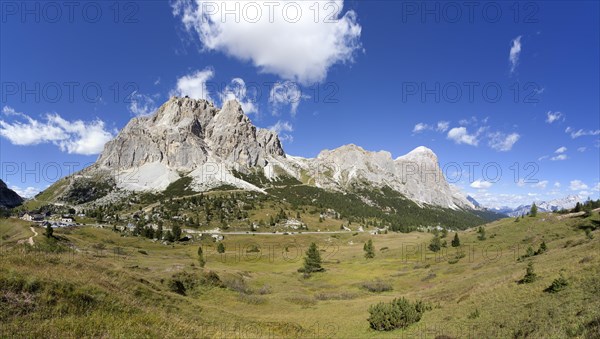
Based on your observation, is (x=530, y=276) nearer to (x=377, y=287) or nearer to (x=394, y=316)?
(x=394, y=316)

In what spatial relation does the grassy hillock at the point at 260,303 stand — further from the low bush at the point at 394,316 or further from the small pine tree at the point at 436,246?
the small pine tree at the point at 436,246

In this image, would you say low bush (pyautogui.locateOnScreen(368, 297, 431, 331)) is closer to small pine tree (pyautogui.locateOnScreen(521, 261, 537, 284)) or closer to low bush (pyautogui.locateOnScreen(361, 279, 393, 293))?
small pine tree (pyautogui.locateOnScreen(521, 261, 537, 284))

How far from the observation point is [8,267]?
1348 cm

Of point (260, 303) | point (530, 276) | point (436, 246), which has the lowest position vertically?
point (260, 303)

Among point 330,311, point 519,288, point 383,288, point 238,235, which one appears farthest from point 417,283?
point 238,235

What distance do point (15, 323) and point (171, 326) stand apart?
5.61 metres

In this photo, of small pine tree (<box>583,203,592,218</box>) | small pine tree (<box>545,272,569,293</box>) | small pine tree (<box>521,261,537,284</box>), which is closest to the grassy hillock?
small pine tree (<box>545,272,569,293</box>)

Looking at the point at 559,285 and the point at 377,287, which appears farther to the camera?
the point at 377,287

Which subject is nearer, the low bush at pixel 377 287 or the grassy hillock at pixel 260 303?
the grassy hillock at pixel 260 303

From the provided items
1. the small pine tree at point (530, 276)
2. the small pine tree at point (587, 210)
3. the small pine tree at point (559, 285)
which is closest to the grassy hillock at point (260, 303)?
the small pine tree at point (559, 285)

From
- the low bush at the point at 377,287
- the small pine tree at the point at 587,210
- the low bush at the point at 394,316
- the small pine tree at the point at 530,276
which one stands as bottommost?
the low bush at the point at 377,287

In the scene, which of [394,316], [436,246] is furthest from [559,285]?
[436,246]

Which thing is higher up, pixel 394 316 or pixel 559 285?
pixel 559 285

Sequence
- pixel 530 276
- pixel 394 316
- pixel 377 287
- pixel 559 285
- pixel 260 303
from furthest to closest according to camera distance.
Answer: pixel 377 287 → pixel 260 303 → pixel 394 316 → pixel 530 276 → pixel 559 285
